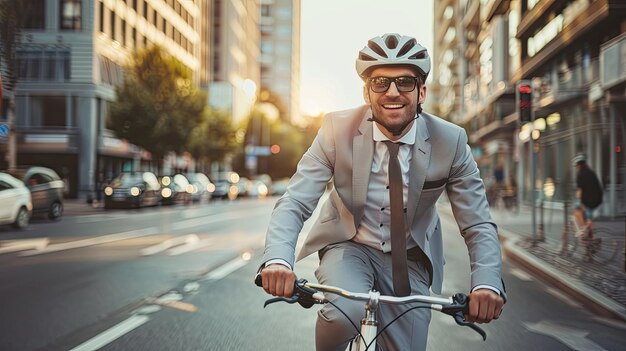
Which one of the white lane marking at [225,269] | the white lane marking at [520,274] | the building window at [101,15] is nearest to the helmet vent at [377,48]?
the white lane marking at [225,269]

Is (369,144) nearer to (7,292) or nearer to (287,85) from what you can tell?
(7,292)

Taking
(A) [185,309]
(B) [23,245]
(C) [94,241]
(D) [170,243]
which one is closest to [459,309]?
(A) [185,309]

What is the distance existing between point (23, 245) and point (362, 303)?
11595mm

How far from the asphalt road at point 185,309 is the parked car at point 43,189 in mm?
7630

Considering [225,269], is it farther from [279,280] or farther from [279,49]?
[279,49]

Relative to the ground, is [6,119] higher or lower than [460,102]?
lower

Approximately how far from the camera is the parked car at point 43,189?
1928 cm

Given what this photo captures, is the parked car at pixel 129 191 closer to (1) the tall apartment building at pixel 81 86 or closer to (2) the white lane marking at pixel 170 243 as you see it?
(1) the tall apartment building at pixel 81 86

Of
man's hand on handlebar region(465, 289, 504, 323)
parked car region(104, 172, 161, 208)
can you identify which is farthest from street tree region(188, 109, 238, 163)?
man's hand on handlebar region(465, 289, 504, 323)

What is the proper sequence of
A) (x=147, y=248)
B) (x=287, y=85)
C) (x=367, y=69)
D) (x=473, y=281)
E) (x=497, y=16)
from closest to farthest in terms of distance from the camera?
(x=473, y=281), (x=367, y=69), (x=147, y=248), (x=497, y=16), (x=287, y=85)

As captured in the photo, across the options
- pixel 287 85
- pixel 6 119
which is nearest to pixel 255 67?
pixel 287 85

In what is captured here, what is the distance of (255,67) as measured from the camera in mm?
117812

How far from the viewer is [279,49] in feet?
461

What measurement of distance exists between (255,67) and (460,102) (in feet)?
202
